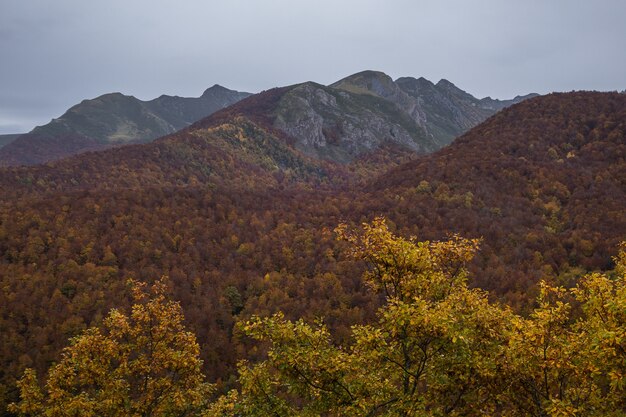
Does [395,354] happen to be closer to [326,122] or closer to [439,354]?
[439,354]

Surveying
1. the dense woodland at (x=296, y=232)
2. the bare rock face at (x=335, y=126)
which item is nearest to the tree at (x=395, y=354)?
the dense woodland at (x=296, y=232)

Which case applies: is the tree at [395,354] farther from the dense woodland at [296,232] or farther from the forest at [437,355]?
the dense woodland at [296,232]

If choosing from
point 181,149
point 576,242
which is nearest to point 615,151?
point 576,242

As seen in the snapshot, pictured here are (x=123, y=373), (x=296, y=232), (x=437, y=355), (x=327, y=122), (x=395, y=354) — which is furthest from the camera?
(x=327, y=122)

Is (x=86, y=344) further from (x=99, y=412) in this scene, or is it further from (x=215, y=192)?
(x=215, y=192)

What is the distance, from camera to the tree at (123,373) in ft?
39.3

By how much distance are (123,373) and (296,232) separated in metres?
44.4

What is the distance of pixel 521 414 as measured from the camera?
400 inches

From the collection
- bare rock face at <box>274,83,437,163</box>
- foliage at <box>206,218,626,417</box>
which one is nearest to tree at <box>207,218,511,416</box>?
foliage at <box>206,218,626,417</box>

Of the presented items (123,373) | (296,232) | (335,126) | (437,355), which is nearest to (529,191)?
(296,232)

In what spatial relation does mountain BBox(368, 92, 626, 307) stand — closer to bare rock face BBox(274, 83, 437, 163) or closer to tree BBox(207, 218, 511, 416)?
tree BBox(207, 218, 511, 416)

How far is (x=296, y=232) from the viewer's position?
57.6 m

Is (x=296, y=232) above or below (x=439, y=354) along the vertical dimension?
below

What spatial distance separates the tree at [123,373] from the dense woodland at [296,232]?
12582 millimetres
